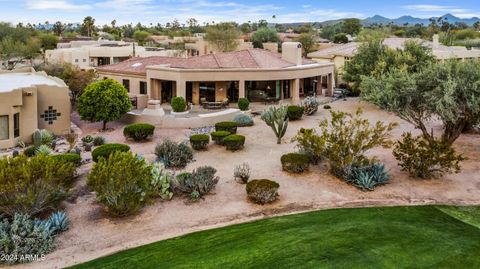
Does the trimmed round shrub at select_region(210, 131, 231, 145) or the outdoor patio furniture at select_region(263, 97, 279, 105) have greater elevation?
the outdoor patio furniture at select_region(263, 97, 279, 105)

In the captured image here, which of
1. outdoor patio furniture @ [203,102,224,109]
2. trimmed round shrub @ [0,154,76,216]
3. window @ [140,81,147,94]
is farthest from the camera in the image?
window @ [140,81,147,94]

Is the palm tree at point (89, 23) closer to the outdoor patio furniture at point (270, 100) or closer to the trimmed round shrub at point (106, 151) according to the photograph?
the outdoor patio furniture at point (270, 100)

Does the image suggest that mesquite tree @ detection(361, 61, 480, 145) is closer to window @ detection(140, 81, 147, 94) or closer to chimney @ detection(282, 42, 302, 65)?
chimney @ detection(282, 42, 302, 65)

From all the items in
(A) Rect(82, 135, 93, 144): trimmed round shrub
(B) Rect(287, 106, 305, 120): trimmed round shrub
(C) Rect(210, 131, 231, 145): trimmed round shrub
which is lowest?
(A) Rect(82, 135, 93, 144): trimmed round shrub

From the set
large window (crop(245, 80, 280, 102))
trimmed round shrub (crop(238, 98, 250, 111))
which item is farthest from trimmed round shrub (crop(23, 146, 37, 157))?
large window (crop(245, 80, 280, 102))

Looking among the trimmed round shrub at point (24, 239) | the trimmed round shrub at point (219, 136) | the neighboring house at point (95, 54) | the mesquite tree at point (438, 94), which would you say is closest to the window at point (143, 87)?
the trimmed round shrub at point (219, 136)

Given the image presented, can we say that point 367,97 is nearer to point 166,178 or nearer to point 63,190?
point 166,178

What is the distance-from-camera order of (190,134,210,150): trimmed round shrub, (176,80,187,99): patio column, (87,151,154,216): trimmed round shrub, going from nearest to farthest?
1. (87,151,154,216): trimmed round shrub
2. (190,134,210,150): trimmed round shrub
3. (176,80,187,99): patio column

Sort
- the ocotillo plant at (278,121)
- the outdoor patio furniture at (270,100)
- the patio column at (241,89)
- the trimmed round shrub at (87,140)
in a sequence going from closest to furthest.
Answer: the ocotillo plant at (278,121), the trimmed round shrub at (87,140), the patio column at (241,89), the outdoor patio furniture at (270,100)
